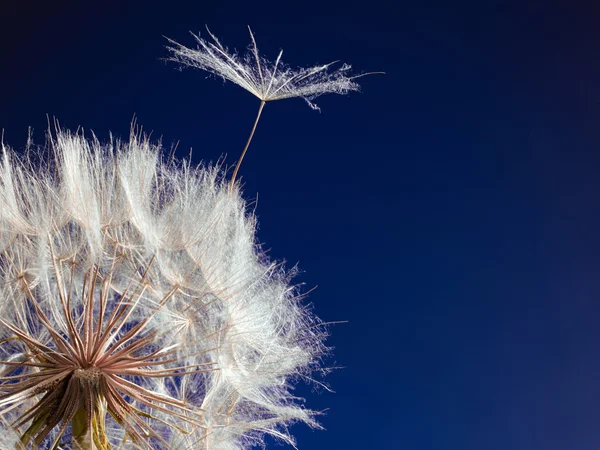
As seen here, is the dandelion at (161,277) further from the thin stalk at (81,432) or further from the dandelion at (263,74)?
the dandelion at (263,74)

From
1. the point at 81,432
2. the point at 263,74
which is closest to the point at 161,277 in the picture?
the point at 81,432

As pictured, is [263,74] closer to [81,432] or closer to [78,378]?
[78,378]

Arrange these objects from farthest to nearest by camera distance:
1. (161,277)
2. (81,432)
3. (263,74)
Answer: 1. (263,74)
2. (161,277)
3. (81,432)

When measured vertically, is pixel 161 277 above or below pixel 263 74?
below

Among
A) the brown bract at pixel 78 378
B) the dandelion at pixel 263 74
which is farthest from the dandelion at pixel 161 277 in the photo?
the dandelion at pixel 263 74

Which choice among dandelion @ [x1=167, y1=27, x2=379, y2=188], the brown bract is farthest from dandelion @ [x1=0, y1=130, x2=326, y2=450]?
dandelion @ [x1=167, y1=27, x2=379, y2=188]

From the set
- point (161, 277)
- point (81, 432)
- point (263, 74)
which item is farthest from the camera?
point (263, 74)
